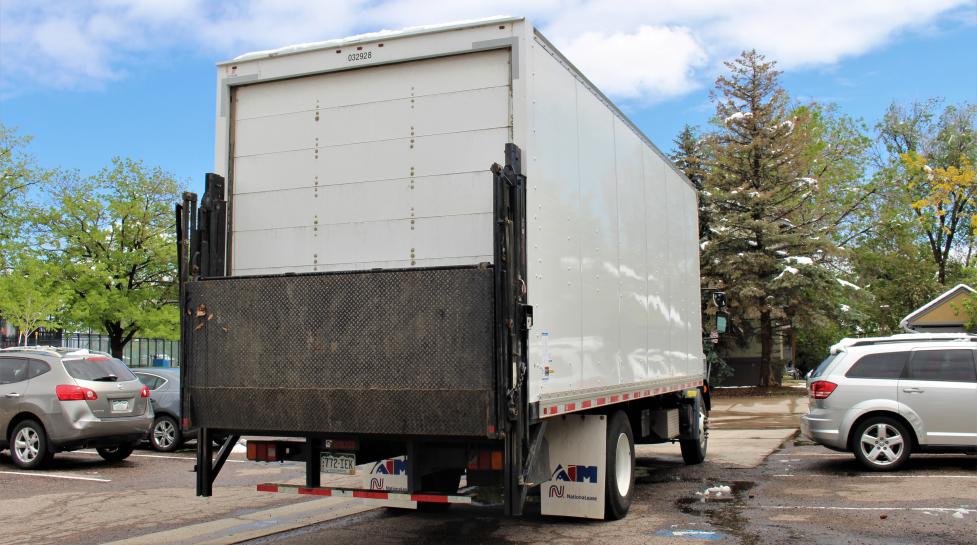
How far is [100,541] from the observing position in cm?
800

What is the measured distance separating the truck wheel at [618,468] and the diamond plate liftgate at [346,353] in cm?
243

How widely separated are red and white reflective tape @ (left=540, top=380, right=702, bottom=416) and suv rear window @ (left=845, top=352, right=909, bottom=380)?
267 cm

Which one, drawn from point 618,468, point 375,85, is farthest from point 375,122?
point 618,468

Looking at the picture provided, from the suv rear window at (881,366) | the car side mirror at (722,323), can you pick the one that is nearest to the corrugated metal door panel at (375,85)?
the suv rear window at (881,366)

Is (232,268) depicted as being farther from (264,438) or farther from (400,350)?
(400,350)

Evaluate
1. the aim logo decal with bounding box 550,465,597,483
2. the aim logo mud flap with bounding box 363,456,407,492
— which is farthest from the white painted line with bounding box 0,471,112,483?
the aim logo decal with bounding box 550,465,597,483

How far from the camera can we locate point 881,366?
38.7ft

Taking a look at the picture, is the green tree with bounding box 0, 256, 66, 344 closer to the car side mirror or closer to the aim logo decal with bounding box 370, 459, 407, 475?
the car side mirror

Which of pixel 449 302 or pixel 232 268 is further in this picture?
pixel 232 268

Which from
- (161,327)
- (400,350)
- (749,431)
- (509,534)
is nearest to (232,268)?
(400,350)

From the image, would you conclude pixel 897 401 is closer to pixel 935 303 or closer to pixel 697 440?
pixel 697 440

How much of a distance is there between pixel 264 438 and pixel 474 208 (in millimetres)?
2519

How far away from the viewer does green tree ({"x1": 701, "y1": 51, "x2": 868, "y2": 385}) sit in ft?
103

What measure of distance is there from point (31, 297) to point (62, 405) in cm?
1980
